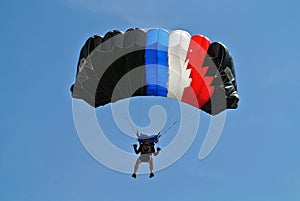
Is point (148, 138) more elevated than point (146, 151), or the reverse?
point (148, 138)

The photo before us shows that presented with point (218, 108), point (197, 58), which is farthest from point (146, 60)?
point (218, 108)

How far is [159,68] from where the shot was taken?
16.9 meters

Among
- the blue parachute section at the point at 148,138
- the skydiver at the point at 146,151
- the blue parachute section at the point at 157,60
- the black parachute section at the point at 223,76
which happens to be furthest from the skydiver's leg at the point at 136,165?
Answer: the black parachute section at the point at 223,76

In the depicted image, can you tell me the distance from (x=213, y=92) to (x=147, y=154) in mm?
2936

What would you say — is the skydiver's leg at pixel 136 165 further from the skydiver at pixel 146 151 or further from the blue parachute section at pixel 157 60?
the blue parachute section at pixel 157 60

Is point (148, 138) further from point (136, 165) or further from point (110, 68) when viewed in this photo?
point (110, 68)

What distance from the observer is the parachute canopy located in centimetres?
1636

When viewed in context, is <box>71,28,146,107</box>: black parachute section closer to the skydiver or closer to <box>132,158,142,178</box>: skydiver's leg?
the skydiver

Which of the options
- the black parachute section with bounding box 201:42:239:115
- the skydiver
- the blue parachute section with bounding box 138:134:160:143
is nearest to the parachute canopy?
the black parachute section with bounding box 201:42:239:115

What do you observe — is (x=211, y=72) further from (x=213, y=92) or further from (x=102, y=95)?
(x=102, y=95)

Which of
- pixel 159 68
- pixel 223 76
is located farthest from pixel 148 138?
pixel 223 76

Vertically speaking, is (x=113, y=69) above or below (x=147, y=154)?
above

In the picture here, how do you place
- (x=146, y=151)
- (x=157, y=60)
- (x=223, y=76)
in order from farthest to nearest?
(x=157, y=60)
(x=223, y=76)
(x=146, y=151)

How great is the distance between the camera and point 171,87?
56.0 feet
